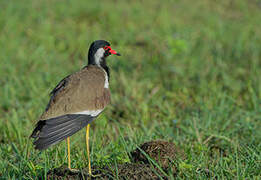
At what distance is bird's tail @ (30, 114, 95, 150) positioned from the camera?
8.66 ft

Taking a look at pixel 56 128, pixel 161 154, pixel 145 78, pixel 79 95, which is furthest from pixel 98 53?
pixel 145 78

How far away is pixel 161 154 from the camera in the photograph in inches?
110

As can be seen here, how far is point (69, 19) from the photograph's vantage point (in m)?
7.03

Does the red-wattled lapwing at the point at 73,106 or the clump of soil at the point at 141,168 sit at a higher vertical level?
the red-wattled lapwing at the point at 73,106

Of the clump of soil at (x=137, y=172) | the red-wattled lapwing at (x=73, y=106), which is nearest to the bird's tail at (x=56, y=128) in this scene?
the red-wattled lapwing at (x=73, y=106)

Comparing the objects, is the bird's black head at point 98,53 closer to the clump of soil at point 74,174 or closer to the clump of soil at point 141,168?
the clump of soil at point 141,168

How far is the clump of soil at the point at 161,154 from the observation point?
109 inches

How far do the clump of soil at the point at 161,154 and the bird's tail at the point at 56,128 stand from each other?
47 cm

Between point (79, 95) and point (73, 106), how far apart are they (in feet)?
0.33

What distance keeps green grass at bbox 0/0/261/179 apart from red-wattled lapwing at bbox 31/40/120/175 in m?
0.29

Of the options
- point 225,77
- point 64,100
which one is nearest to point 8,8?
point 225,77

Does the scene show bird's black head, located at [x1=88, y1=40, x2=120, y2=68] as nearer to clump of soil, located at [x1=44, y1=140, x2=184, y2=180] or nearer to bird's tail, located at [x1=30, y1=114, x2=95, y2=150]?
bird's tail, located at [x1=30, y1=114, x2=95, y2=150]

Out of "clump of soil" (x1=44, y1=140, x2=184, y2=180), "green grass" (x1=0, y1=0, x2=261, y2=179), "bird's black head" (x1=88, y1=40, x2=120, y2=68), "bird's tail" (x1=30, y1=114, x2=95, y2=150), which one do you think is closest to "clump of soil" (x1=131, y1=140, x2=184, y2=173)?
"clump of soil" (x1=44, y1=140, x2=184, y2=180)

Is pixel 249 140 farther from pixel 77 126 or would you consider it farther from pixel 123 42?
pixel 123 42
